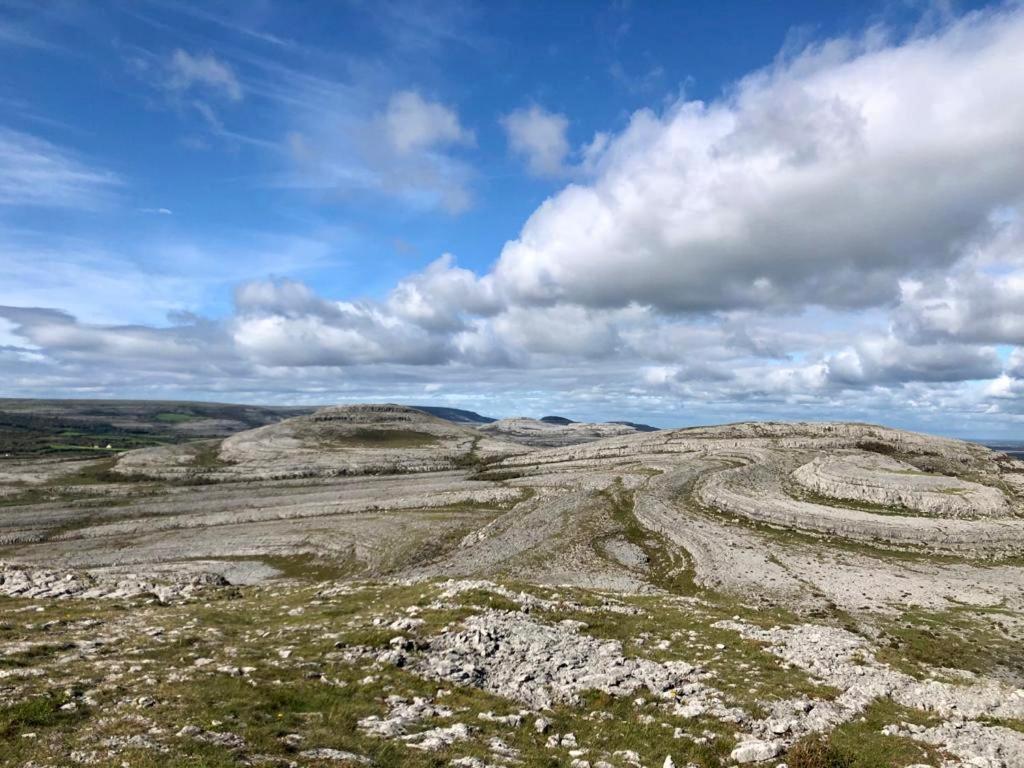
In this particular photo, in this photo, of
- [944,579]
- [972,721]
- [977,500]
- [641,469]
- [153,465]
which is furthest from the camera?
[153,465]

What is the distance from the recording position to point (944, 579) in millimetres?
51094

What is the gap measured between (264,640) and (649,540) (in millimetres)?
53082

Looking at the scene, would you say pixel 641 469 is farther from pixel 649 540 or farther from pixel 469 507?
pixel 649 540

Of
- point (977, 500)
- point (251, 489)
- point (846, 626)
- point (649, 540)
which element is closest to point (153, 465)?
point (251, 489)

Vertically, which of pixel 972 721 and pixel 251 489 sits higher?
pixel 972 721

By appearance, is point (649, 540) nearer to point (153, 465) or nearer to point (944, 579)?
point (944, 579)

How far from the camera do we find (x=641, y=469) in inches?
4850

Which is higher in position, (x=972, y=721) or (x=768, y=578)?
(x=972, y=721)

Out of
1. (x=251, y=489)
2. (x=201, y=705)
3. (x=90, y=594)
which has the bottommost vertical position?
(x=251, y=489)

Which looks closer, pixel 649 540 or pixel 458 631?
pixel 458 631

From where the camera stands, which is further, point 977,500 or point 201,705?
point 977,500

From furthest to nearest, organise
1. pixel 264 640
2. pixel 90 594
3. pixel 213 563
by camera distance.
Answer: pixel 213 563, pixel 90 594, pixel 264 640

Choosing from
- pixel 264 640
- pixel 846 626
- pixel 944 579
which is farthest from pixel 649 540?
pixel 264 640

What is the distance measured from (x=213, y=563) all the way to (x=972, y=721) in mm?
72114
